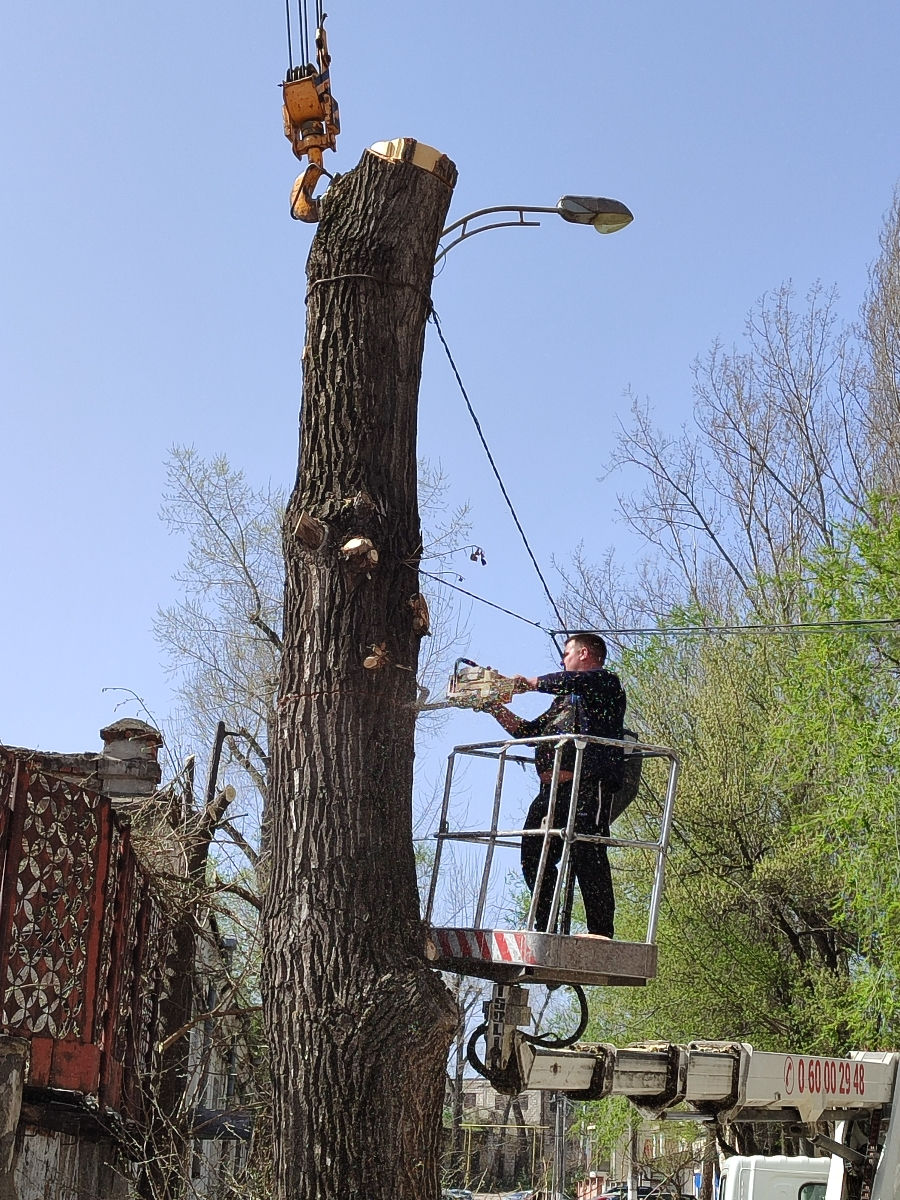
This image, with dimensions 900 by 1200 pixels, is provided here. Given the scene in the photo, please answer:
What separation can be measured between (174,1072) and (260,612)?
1637 centimetres

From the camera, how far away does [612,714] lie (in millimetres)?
6820

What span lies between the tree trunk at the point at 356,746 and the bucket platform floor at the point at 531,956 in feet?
3.41

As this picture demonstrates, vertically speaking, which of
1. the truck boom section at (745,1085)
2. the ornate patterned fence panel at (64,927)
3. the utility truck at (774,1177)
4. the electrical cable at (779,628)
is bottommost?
the utility truck at (774,1177)

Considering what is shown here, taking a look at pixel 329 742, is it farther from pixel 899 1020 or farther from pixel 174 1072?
pixel 899 1020

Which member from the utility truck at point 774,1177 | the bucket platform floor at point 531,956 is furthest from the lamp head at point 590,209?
the utility truck at point 774,1177

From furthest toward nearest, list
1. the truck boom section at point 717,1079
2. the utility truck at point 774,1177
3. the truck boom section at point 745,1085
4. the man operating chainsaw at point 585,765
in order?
the utility truck at point 774,1177
the truck boom section at point 717,1079
the truck boom section at point 745,1085
the man operating chainsaw at point 585,765

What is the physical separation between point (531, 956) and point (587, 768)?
1.10 metres

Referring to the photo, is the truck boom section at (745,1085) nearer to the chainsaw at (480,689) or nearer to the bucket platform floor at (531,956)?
the bucket platform floor at (531,956)

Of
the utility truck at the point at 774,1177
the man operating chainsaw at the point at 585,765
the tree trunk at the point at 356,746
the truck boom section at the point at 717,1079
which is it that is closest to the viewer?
the tree trunk at the point at 356,746

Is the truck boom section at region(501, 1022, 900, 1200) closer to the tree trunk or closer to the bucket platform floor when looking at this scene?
the bucket platform floor

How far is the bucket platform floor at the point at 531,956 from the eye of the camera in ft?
19.2

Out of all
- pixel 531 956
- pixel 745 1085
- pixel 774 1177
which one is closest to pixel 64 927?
pixel 531 956

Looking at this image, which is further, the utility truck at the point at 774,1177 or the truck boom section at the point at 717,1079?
the utility truck at the point at 774,1177

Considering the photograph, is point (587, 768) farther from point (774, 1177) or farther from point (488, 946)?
point (774, 1177)
